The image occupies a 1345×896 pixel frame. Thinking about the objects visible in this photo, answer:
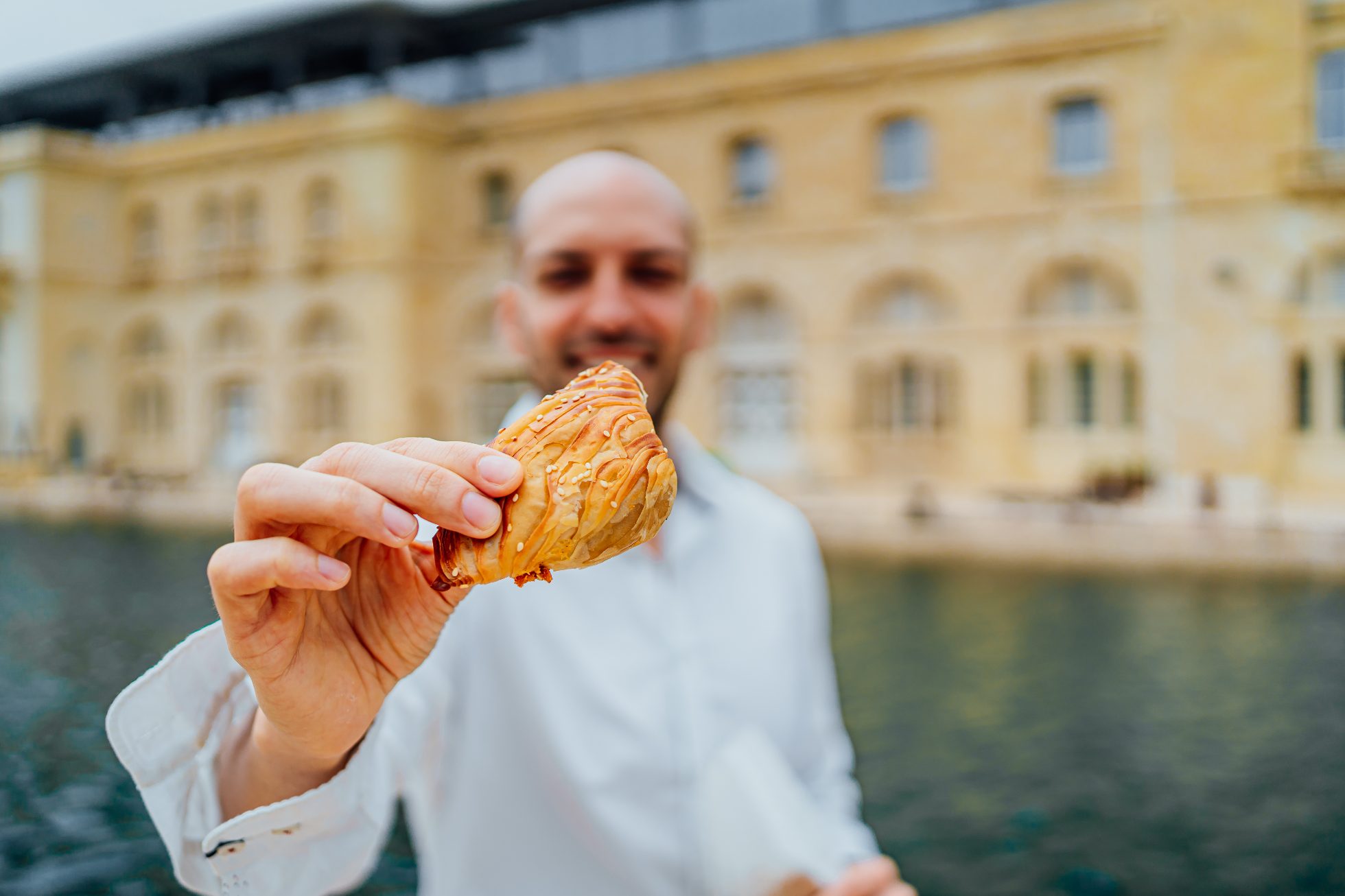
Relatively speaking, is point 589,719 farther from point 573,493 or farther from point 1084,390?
point 1084,390

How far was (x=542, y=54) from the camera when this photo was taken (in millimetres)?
27000

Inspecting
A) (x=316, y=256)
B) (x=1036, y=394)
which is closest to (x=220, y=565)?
(x=1036, y=394)

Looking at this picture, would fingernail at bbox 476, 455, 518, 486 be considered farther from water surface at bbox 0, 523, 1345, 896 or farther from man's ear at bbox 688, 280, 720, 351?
water surface at bbox 0, 523, 1345, 896

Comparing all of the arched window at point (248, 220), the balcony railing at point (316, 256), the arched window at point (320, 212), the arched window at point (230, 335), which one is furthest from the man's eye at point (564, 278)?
the arched window at point (230, 335)

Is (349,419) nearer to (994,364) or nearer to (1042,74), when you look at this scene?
(994,364)

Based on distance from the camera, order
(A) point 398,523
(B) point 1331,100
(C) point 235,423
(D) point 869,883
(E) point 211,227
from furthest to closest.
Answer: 1. (E) point 211,227
2. (C) point 235,423
3. (B) point 1331,100
4. (D) point 869,883
5. (A) point 398,523

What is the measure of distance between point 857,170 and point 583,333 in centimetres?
2108

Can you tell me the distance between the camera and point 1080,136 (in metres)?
20.3

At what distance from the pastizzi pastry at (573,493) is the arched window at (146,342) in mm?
32977

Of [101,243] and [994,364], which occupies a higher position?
[101,243]

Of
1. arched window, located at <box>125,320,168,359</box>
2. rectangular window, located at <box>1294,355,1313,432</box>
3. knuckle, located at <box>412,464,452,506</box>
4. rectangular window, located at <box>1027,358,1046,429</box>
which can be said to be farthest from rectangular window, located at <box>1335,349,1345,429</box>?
arched window, located at <box>125,320,168,359</box>

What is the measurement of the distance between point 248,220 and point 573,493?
101ft

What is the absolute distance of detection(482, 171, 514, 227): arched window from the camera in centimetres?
2620

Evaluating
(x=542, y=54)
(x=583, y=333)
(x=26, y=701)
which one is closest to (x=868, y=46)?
(x=542, y=54)
